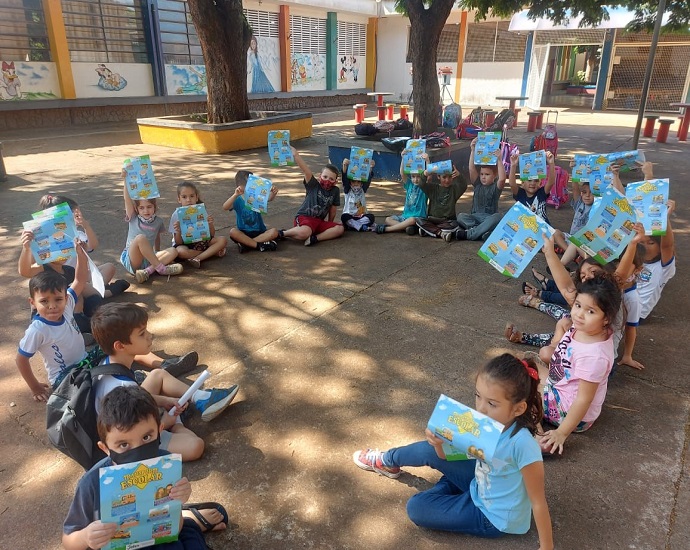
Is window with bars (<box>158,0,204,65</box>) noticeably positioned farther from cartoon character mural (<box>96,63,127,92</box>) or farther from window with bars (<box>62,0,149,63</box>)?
cartoon character mural (<box>96,63,127,92</box>)

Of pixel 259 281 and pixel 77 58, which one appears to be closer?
pixel 259 281

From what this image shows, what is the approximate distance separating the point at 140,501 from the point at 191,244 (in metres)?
3.57

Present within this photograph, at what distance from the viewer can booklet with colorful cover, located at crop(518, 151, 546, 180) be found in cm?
501

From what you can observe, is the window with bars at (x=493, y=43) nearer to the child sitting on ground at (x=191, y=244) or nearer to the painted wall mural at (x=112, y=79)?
the painted wall mural at (x=112, y=79)

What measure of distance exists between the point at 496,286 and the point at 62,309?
3.33 meters

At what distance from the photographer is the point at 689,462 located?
8.21 feet

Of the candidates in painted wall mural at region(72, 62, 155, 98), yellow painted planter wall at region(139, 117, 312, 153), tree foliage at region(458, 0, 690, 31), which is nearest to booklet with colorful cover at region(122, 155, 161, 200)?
yellow painted planter wall at region(139, 117, 312, 153)

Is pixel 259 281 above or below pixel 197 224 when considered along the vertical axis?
below

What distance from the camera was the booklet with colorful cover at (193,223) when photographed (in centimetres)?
475

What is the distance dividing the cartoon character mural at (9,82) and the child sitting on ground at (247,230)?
10896 millimetres

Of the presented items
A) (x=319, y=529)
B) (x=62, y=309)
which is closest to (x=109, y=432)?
(x=319, y=529)

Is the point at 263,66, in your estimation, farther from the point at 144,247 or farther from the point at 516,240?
the point at 516,240

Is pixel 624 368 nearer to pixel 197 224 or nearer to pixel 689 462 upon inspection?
pixel 689 462

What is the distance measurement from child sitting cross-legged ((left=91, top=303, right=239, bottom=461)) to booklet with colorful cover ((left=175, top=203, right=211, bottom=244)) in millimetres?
2203
